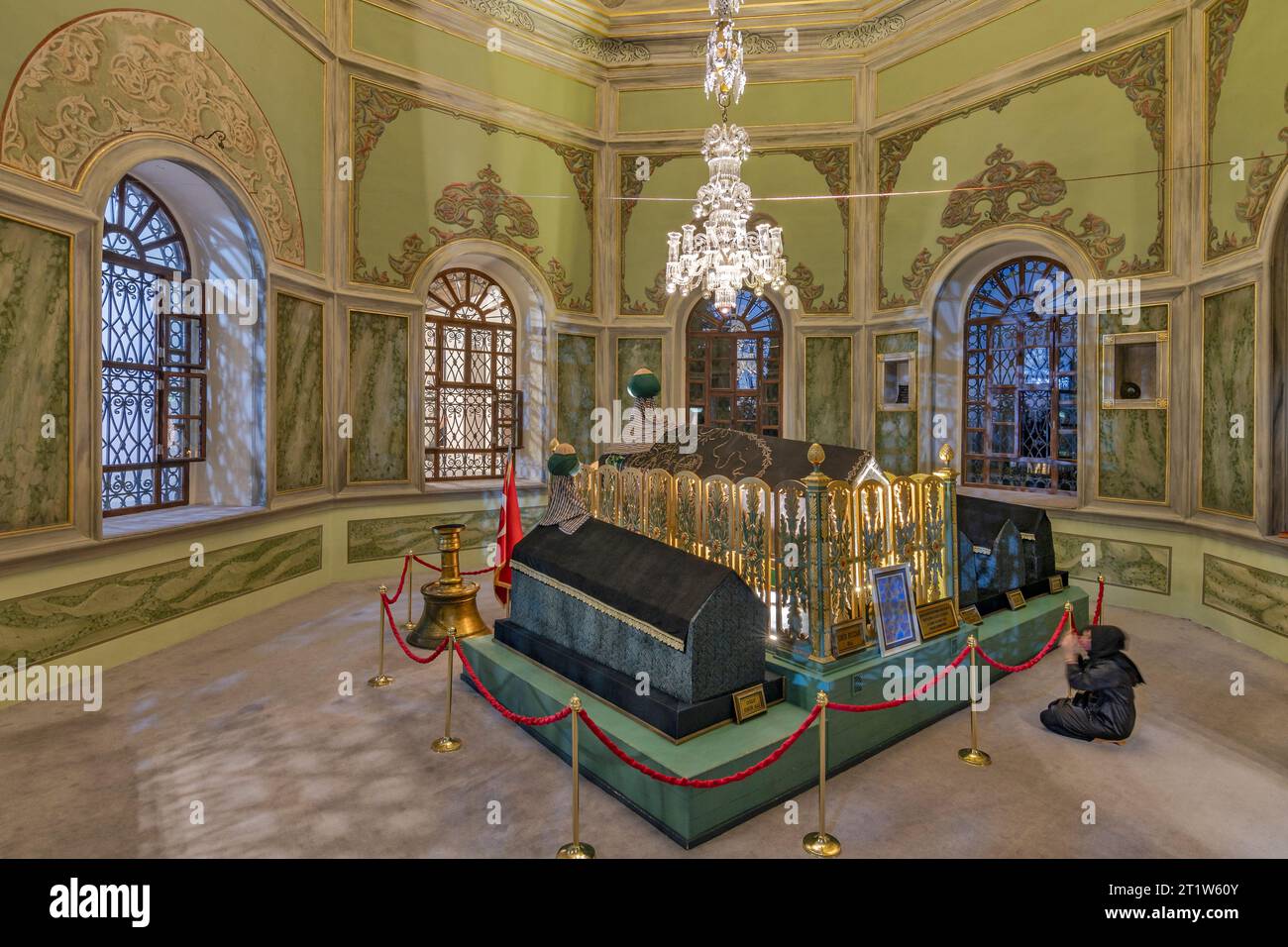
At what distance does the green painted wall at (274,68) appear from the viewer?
4828mm

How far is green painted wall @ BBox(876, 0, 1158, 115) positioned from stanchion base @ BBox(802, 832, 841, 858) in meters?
8.31

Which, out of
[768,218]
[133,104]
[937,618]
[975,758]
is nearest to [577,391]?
[768,218]

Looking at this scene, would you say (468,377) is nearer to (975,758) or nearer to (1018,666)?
(1018,666)

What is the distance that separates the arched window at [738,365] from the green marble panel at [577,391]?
145 centimetres

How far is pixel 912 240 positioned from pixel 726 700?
24.3 feet

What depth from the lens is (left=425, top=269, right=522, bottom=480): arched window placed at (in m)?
8.87

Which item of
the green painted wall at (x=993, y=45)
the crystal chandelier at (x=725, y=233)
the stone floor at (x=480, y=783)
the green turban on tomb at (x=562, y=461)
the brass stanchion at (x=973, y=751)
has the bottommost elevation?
the stone floor at (x=480, y=783)

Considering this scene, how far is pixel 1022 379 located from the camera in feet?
26.3

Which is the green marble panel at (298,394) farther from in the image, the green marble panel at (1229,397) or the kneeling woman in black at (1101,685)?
the green marble panel at (1229,397)

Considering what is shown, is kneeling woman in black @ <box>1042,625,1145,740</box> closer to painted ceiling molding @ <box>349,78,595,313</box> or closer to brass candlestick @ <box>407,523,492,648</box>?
brass candlestick @ <box>407,523,492,648</box>

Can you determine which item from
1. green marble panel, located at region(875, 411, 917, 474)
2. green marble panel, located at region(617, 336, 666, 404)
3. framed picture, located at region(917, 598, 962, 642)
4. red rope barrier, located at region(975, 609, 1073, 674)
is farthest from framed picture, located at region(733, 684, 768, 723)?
green marble panel, located at region(617, 336, 666, 404)

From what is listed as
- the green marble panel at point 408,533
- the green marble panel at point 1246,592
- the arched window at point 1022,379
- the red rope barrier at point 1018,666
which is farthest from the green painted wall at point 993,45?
the green marble panel at point 408,533

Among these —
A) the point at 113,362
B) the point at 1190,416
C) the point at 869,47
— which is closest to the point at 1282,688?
the point at 1190,416

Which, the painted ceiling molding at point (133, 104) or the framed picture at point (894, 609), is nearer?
the framed picture at point (894, 609)
